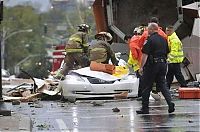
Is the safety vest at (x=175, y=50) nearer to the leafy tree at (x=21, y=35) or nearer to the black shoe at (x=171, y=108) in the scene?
the black shoe at (x=171, y=108)

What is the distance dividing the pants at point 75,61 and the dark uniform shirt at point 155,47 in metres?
5.96

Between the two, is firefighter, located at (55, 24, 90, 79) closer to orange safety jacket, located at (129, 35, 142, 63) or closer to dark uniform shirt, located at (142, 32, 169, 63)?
orange safety jacket, located at (129, 35, 142, 63)

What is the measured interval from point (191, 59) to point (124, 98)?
277 inches

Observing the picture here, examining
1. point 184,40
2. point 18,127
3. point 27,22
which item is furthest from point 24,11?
point 18,127

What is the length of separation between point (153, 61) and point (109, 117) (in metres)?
1.41

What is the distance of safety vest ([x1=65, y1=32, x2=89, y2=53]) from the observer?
19141 mm

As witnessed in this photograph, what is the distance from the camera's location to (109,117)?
1304 cm

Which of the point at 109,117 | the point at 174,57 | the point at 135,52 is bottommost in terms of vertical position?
the point at 109,117

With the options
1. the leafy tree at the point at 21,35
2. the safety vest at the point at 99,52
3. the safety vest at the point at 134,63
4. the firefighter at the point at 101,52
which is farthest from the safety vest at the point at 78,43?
the leafy tree at the point at 21,35

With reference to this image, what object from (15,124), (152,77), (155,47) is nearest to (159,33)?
(155,47)

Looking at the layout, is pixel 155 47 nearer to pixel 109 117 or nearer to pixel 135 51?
pixel 109 117

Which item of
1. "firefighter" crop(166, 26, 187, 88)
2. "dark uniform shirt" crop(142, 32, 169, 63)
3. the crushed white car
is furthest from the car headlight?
"dark uniform shirt" crop(142, 32, 169, 63)

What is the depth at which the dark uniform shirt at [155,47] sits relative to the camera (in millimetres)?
13336

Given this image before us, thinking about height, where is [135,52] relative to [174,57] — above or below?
above
